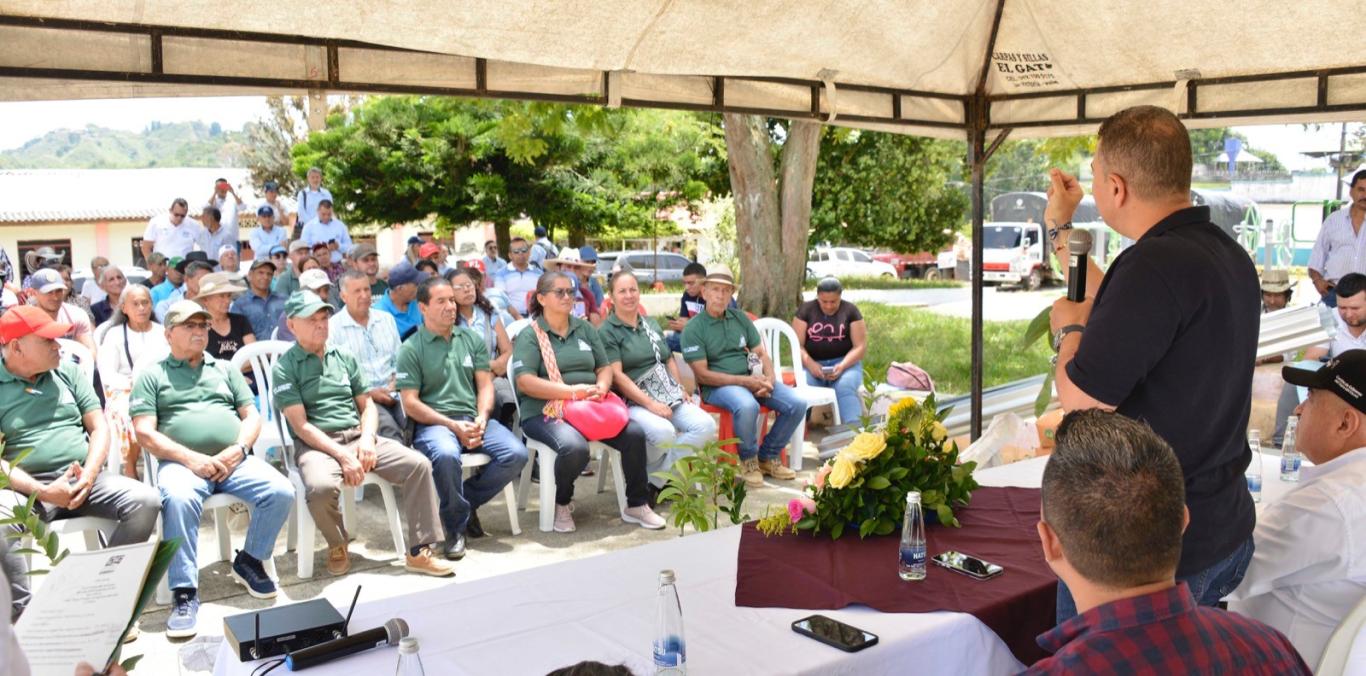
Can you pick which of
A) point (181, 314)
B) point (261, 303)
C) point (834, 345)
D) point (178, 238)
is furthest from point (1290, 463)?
point (178, 238)

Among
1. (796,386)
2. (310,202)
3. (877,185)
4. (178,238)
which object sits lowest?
(796,386)

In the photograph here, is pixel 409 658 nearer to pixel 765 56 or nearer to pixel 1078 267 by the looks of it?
pixel 1078 267

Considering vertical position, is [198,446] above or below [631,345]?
below

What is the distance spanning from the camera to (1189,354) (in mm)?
2076

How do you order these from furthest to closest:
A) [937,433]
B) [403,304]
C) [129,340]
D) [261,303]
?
1. [261,303]
2. [403,304]
3. [129,340]
4. [937,433]

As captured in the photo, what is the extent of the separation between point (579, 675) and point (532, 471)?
5.46 m

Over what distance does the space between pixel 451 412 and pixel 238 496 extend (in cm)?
121

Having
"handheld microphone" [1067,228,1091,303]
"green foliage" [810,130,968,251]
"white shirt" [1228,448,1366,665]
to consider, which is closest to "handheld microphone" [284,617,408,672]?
"handheld microphone" [1067,228,1091,303]

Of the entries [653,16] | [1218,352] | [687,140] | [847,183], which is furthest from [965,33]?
[847,183]

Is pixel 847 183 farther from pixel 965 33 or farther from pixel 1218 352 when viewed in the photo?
pixel 1218 352

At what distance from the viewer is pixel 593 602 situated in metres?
2.49

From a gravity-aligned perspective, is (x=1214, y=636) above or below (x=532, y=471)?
above

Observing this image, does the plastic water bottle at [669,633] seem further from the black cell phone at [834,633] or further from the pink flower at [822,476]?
the pink flower at [822,476]

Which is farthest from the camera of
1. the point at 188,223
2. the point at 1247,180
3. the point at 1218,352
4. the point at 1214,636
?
the point at 1247,180
